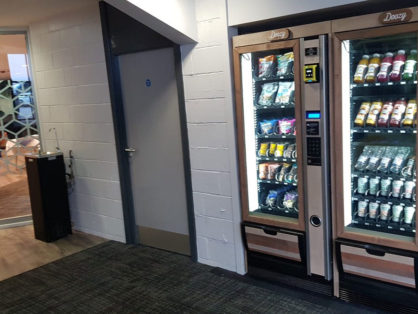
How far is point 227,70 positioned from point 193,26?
47cm

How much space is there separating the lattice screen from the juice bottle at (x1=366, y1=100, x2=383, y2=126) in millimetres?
4096

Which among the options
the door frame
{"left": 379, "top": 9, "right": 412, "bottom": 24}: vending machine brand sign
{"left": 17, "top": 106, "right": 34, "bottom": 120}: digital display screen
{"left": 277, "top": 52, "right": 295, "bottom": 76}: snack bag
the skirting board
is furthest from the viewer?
{"left": 17, "top": 106, "right": 34, "bottom": 120}: digital display screen

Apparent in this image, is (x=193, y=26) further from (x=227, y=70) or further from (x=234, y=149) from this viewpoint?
(x=234, y=149)

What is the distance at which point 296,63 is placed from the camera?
2824 mm

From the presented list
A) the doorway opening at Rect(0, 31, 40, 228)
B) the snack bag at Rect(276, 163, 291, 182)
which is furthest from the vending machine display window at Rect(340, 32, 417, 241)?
the doorway opening at Rect(0, 31, 40, 228)

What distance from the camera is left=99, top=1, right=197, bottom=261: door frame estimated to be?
11.8 ft

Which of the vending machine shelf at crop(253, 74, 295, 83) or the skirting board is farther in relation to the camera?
the skirting board

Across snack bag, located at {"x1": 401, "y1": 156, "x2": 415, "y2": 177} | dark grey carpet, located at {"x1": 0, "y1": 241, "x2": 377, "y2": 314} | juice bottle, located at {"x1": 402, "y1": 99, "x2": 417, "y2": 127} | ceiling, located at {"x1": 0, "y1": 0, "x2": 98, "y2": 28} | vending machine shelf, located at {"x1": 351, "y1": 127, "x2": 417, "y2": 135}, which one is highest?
ceiling, located at {"x1": 0, "y1": 0, "x2": 98, "y2": 28}

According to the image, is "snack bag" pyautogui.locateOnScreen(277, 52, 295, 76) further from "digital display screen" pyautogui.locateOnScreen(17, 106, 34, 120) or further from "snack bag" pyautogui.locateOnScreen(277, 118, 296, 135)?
"digital display screen" pyautogui.locateOnScreen(17, 106, 34, 120)

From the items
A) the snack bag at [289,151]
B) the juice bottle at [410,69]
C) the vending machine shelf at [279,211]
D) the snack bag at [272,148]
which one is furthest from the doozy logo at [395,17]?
the vending machine shelf at [279,211]

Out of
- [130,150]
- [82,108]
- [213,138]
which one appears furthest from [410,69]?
[82,108]

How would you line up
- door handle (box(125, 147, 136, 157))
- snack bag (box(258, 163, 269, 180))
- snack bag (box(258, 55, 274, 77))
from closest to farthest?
snack bag (box(258, 55, 274, 77)), snack bag (box(258, 163, 269, 180)), door handle (box(125, 147, 136, 157))

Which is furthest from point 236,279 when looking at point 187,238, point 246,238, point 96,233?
point 96,233

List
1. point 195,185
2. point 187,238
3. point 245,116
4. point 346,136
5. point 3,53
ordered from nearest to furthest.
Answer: point 346,136, point 245,116, point 195,185, point 187,238, point 3,53
